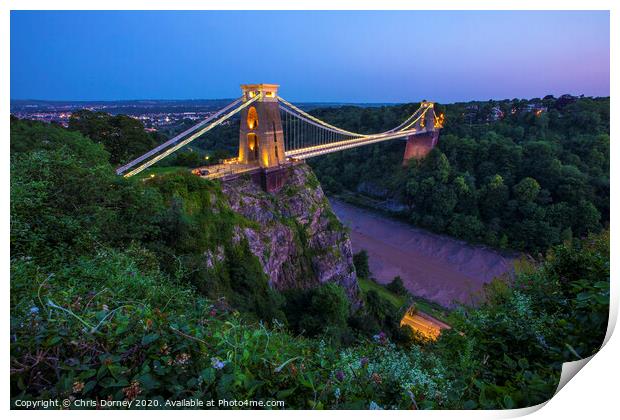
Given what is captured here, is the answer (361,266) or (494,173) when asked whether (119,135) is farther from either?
(494,173)

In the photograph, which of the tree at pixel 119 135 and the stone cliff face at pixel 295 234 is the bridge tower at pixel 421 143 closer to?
the stone cliff face at pixel 295 234

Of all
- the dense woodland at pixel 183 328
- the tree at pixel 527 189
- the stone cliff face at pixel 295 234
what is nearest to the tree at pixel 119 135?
the stone cliff face at pixel 295 234

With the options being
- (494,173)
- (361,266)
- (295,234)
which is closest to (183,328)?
(295,234)

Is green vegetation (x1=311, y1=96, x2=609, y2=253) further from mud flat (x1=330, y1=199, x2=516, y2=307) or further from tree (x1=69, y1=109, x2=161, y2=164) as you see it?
tree (x1=69, y1=109, x2=161, y2=164)

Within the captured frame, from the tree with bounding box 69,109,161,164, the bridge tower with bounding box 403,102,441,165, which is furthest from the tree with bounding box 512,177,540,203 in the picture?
the tree with bounding box 69,109,161,164
